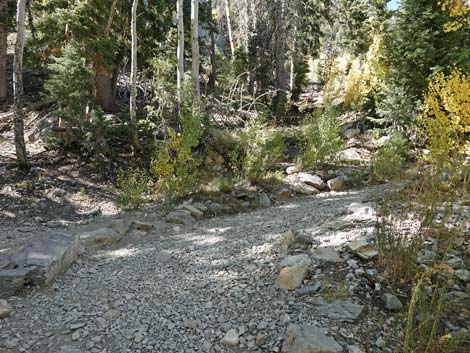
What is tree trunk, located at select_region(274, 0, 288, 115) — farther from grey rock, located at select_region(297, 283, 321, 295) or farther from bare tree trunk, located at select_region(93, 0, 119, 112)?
grey rock, located at select_region(297, 283, 321, 295)

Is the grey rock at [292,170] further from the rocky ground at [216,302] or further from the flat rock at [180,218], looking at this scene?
the rocky ground at [216,302]

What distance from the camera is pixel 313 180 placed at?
746 centimetres

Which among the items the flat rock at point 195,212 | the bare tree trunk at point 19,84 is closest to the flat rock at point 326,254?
the flat rock at point 195,212

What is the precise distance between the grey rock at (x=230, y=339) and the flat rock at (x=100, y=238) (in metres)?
2.73

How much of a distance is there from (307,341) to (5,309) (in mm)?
2570

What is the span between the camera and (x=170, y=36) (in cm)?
1229

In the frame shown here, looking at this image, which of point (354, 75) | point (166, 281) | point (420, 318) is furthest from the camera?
point (354, 75)

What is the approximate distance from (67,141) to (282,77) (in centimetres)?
801

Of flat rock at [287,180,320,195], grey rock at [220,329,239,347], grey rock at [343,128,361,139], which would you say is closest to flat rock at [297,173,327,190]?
flat rock at [287,180,320,195]

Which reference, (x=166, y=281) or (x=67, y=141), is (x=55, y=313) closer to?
(x=166, y=281)

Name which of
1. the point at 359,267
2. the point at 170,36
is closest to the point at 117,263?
the point at 359,267

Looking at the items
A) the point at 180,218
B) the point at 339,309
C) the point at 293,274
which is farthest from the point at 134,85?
the point at 339,309

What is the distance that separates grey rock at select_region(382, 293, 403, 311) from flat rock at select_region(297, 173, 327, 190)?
4.83 meters

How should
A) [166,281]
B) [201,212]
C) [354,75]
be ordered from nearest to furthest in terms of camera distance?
[166,281]
[201,212]
[354,75]
